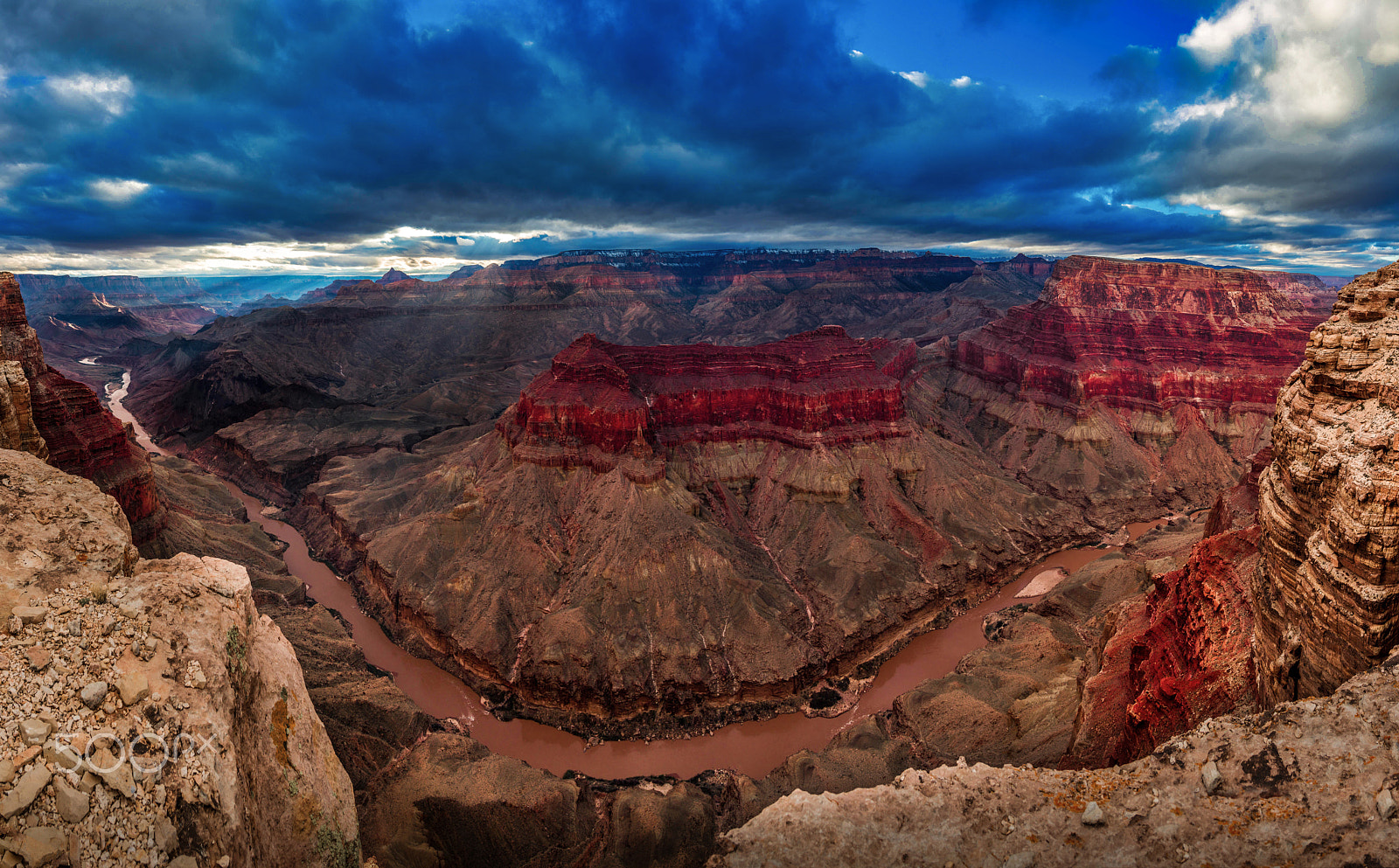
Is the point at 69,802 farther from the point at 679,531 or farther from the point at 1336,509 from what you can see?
the point at 679,531

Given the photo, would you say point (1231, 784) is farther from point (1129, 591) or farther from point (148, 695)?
point (1129, 591)

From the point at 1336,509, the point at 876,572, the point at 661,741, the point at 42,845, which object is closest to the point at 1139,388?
the point at 876,572

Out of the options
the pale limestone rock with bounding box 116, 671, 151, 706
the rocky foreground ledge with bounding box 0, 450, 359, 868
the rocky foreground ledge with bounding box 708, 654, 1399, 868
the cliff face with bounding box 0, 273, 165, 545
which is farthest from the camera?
the cliff face with bounding box 0, 273, 165, 545

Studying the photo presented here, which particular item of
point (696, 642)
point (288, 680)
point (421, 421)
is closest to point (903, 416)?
point (696, 642)

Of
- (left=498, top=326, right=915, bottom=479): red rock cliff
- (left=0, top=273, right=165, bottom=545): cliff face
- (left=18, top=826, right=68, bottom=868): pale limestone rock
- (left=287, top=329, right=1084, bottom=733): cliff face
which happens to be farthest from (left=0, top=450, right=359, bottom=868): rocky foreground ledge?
(left=498, top=326, right=915, bottom=479): red rock cliff

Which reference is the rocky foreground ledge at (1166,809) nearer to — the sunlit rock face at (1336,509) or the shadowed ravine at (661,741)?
the sunlit rock face at (1336,509)

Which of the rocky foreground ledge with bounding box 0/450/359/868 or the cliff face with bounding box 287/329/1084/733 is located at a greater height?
the rocky foreground ledge with bounding box 0/450/359/868

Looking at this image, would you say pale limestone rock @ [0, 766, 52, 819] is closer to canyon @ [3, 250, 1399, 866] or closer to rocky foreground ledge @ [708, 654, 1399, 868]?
rocky foreground ledge @ [708, 654, 1399, 868]
